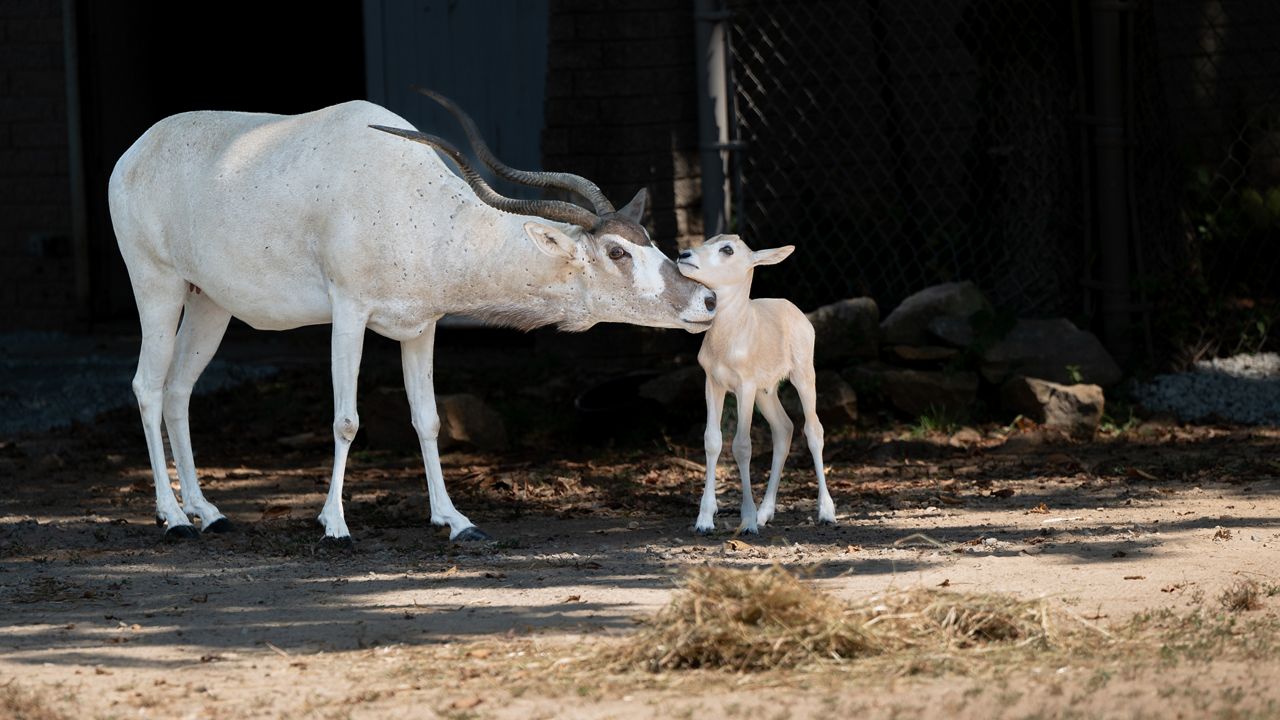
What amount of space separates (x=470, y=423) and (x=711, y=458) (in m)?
2.65

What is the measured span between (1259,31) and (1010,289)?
257 cm

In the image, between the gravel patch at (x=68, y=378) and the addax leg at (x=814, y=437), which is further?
the gravel patch at (x=68, y=378)

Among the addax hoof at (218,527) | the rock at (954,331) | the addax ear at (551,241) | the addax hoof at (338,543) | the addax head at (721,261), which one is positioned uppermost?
the addax ear at (551,241)

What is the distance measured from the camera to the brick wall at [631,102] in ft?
33.3

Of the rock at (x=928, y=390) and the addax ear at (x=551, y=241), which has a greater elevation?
the addax ear at (x=551, y=241)

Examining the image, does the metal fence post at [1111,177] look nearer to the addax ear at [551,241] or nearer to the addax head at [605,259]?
the addax head at [605,259]

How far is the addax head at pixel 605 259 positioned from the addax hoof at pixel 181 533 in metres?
1.93

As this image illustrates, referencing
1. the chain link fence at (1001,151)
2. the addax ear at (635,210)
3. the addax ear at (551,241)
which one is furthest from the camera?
the chain link fence at (1001,151)

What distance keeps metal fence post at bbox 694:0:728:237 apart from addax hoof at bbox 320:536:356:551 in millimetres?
3912

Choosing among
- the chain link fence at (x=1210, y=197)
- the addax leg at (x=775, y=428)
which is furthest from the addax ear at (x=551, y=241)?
the chain link fence at (x=1210, y=197)

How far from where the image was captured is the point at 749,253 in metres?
6.56

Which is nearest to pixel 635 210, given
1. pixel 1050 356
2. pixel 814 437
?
pixel 814 437

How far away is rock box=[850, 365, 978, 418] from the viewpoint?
29.6 feet

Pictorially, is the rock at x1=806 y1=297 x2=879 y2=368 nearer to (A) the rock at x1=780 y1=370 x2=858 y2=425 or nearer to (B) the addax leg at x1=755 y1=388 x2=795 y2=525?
(A) the rock at x1=780 y1=370 x2=858 y2=425
